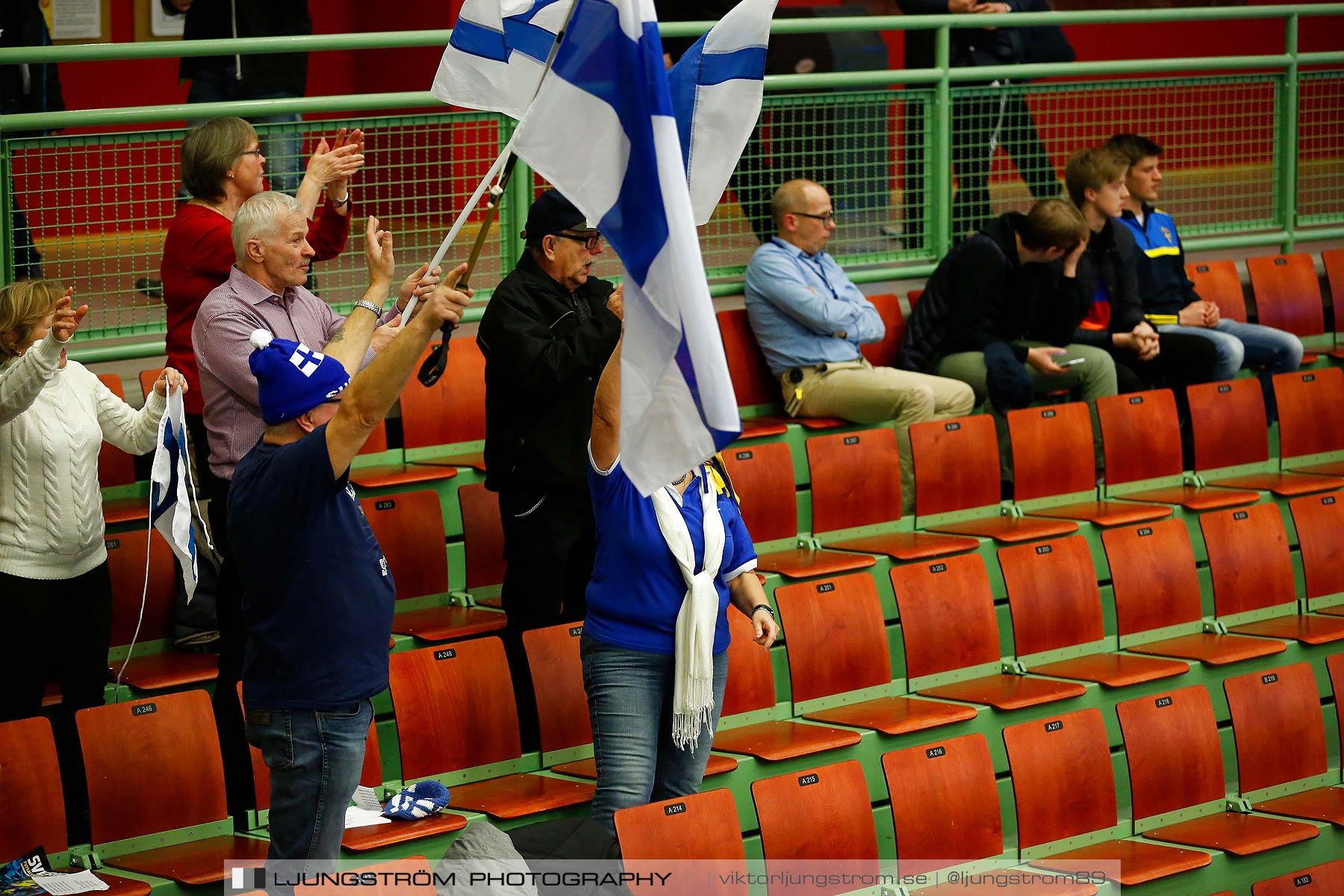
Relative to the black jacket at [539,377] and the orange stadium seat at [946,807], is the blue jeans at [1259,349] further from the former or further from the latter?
the black jacket at [539,377]

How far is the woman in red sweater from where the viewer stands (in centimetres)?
442

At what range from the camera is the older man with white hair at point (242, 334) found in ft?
12.8

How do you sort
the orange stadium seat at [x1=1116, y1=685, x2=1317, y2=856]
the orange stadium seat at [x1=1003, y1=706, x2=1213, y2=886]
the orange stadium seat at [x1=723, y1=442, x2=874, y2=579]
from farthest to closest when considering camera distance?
the orange stadium seat at [x1=723, y1=442, x2=874, y2=579]
the orange stadium seat at [x1=1116, y1=685, x2=1317, y2=856]
the orange stadium seat at [x1=1003, y1=706, x2=1213, y2=886]

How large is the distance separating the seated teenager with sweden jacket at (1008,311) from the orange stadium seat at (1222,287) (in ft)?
4.26

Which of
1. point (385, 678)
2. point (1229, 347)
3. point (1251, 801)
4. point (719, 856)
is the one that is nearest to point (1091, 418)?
point (1229, 347)

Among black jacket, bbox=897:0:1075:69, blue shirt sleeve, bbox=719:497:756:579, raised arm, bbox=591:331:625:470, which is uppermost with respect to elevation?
black jacket, bbox=897:0:1075:69

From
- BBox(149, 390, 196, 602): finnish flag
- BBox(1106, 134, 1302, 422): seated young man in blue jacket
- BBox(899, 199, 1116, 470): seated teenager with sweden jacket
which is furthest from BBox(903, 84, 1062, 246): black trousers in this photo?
BBox(149, 390, 196, 602): finnish flag

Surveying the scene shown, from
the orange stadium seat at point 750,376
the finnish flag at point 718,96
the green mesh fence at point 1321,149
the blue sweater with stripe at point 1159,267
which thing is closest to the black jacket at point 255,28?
the orange stadium seat at point 750,376

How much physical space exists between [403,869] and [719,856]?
2.72 feet

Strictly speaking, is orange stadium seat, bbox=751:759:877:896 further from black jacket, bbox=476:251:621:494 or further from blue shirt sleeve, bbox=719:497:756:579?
black jacket, bbox=476:251:621:494

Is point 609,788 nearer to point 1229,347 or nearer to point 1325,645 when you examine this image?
point 1325,645

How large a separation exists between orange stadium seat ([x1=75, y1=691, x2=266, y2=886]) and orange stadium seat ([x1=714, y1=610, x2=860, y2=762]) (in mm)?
1353

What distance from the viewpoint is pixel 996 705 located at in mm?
Result: 4918

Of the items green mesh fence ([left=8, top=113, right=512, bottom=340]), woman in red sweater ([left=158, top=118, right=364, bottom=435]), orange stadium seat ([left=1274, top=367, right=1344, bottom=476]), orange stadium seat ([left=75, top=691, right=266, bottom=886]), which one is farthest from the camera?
orange stadium seat ([left=1274, top=367, right=1344, bottom=476])
